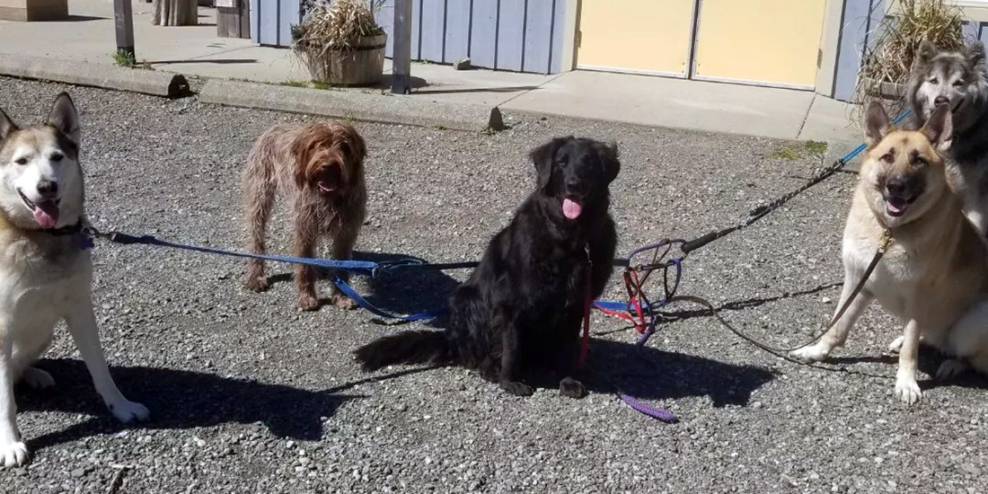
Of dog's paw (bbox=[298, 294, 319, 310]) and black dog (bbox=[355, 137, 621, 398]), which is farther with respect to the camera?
dog's paw (bbox=[298, 294, 319, 310])

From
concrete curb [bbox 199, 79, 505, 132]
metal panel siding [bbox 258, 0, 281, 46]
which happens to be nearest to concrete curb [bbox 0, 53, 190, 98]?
concrete curb [bbox 199, 79, 505, 132]

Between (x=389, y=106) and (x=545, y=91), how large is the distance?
2.06m

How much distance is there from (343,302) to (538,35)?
271 inches

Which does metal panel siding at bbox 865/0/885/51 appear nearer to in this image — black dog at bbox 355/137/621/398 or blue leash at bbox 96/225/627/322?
blue leash at bbox 96/225/627/322

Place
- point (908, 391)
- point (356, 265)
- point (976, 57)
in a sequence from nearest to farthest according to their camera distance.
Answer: point (908, 391) < point (356, 265) < point (976, 57)

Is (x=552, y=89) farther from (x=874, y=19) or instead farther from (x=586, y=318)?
(x=586, y=318)

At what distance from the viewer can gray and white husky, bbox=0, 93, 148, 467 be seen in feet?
12.1

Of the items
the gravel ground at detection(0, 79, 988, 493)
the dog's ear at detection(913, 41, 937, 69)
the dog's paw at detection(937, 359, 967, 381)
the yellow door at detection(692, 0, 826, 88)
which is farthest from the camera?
the yellow door at detection(692, 0, 826, 88)

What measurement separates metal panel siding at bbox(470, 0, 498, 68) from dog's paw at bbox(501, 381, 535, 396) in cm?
797

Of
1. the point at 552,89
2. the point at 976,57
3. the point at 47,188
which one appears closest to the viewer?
the point at 47,188

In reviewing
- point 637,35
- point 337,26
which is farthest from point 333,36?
point 637,35

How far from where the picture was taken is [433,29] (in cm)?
1209

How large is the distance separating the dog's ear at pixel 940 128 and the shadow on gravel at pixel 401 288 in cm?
274

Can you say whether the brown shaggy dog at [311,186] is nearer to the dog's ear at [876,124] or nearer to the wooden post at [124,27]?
the dog's ear at [876,124]
